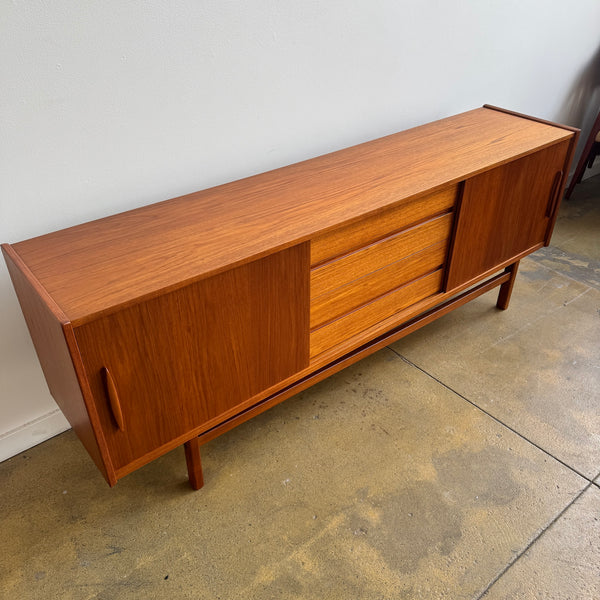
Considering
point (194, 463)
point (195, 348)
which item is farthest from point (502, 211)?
point (194, 463)

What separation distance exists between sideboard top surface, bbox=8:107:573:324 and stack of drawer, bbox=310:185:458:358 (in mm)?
76

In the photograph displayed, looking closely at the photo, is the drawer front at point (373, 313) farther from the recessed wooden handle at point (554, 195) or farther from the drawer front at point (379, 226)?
the recessed wooden handle at point (554, 195)

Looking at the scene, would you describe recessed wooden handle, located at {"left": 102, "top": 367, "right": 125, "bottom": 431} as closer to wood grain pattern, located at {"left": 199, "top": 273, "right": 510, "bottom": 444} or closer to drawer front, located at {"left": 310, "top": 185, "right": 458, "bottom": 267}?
wood grain pattern, located at {"left": 199, "top": 273, "right": 510, "bottom": 444}

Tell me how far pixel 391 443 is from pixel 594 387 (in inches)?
33.7

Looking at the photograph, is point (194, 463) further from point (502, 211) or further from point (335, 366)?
point (502, 211)

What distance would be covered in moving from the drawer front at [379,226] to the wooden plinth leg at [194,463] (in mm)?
625

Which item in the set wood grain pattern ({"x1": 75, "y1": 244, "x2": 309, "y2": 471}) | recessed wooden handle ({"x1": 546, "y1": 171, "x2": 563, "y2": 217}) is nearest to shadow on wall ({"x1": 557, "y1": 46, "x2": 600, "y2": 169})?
recessed wooden handle ({"x1": 546, "y1": 171, "x2": 563, "y2": 217})

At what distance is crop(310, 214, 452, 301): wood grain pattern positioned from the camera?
161 centimetres

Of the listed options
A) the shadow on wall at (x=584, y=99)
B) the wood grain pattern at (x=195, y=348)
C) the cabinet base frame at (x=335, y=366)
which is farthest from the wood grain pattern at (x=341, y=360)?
the shadow on wall at (x=584, y=99)

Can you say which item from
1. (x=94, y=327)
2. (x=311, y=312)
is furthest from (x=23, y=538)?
(x=311, y=312)

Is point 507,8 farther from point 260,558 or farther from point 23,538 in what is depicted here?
point 23,538

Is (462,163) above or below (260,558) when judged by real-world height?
above

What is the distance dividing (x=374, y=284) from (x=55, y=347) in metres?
0.96

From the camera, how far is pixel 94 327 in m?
1.17
